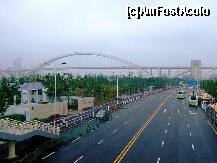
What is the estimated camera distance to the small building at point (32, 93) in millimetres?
71000

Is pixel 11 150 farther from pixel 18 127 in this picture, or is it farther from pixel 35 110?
pixel 35 110

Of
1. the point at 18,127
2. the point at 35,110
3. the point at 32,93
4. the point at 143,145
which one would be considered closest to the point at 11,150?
the point at 18,127

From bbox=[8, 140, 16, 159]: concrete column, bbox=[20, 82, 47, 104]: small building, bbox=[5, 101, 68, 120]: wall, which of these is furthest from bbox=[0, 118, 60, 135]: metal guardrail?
bbox=[20, 82, 47, 104]: small building

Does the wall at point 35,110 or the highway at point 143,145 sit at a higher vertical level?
the wall at point 35,110

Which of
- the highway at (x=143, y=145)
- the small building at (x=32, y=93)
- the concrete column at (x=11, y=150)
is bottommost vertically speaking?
the highway at (x=143, y=145)

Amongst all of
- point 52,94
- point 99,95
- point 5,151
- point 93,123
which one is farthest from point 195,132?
point 99,95

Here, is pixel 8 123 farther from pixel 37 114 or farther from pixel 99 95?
pixel 99 95

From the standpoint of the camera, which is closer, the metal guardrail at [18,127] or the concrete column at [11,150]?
the metal guardrail at [18,127]

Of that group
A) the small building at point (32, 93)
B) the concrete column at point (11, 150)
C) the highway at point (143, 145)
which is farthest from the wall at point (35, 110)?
the concrete column at point (11, 150)

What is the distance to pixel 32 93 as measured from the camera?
7306cm

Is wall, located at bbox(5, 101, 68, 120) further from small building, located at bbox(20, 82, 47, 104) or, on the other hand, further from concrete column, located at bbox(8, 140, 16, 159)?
concrete column, located at bbox(8, 140, 16, 159)

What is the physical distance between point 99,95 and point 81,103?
3022 centimetres

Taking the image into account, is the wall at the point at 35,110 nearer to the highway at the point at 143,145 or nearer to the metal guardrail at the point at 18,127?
the highway at the point at 143,145

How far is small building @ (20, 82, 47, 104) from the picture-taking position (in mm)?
71000
